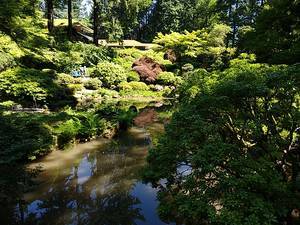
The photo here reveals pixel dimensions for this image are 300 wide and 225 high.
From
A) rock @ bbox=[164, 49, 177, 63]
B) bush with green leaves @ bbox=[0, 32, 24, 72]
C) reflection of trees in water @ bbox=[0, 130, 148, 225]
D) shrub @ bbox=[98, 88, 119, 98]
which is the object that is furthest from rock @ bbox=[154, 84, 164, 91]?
reflection of trees in water @ bbox=[0, 130, 148, 225]

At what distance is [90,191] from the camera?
380 inches

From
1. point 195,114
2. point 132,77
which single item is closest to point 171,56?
point 132,77

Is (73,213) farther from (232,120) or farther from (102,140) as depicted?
(102,140)

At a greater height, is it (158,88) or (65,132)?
(158,88)

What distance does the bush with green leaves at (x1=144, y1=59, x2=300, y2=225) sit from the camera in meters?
5.10

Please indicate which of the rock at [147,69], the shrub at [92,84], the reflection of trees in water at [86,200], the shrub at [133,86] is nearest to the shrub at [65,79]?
the shrub at [92,84]

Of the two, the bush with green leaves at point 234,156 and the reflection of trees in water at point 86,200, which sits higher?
the bush with green leaves at point 234,156

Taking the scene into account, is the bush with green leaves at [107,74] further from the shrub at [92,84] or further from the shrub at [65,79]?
the shrub at [65,79]

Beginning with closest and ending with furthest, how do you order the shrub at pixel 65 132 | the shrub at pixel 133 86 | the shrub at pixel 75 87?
the shrub at pixel 65 132, the shrub at pixel 75 87, the shrub at pixel 133 86

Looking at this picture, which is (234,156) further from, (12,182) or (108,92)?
(108,92)

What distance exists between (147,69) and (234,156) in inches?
1060

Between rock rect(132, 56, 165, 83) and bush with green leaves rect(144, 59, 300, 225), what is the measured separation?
24223 mm

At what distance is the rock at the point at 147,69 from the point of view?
31.4m

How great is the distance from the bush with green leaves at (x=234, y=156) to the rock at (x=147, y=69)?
24223 millimetres
